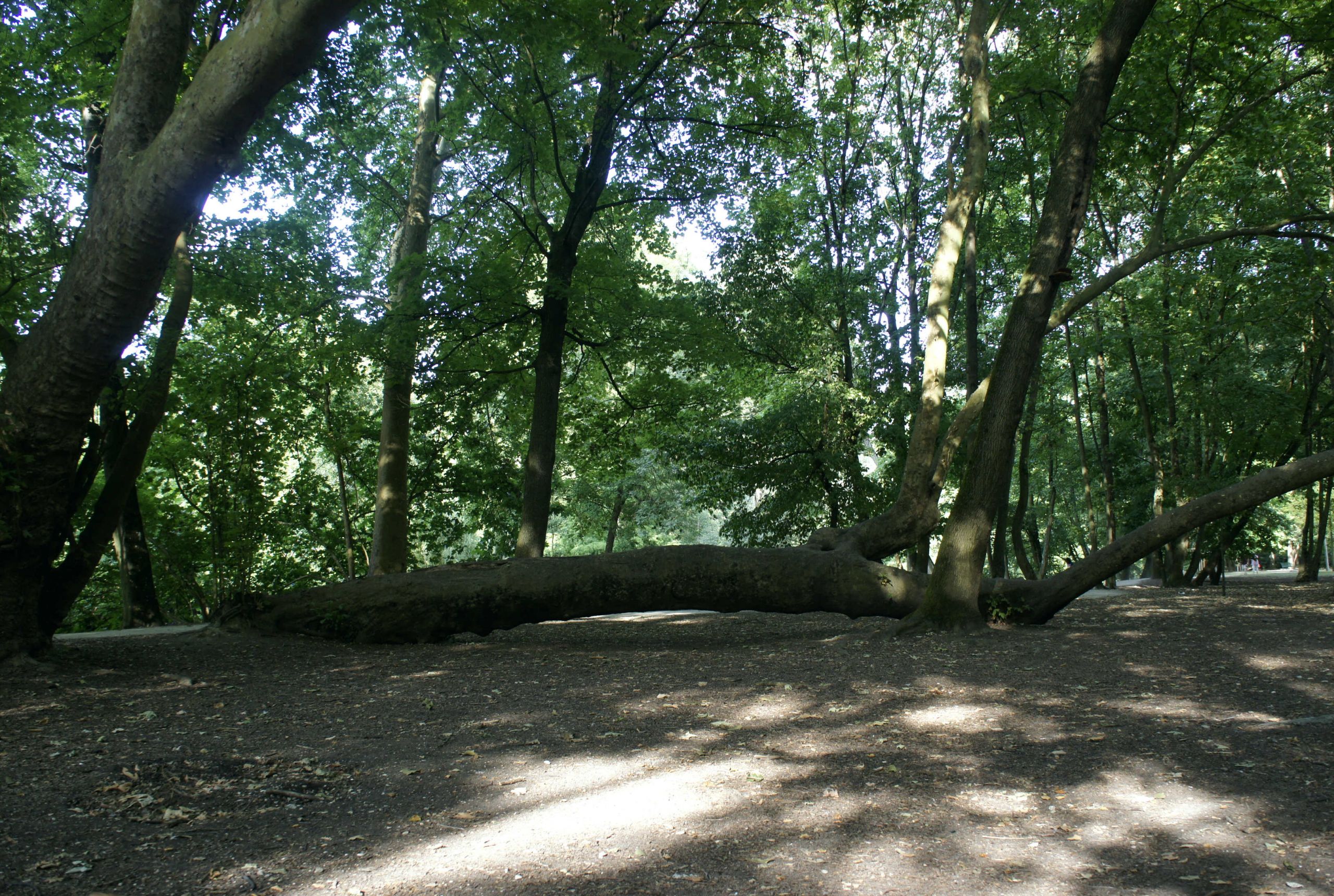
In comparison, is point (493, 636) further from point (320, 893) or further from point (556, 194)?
point (556, 194)

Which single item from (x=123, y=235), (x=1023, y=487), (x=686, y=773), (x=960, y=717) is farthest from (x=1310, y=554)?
(x=123, y=235)

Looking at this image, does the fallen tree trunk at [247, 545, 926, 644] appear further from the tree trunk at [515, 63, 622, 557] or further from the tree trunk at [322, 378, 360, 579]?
the tree trunk at [322, 378, 360, 579]

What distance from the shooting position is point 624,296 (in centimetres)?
1155

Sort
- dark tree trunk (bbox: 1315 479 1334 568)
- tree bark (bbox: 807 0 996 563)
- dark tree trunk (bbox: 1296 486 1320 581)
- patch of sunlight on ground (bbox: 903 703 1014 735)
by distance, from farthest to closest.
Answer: dark tree trunk (bbox: 1296 486 1320 581) < dark tree trunk (bbox: 1315 479 1334 568) < tree bark (bbox: 807 0 996 563) < patch of sunlight on ground (bbox: 903 703 1014 735)

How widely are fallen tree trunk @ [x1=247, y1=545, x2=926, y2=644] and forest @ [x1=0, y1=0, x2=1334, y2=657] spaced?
A: 0.04 meters

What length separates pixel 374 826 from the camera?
9.96 ft

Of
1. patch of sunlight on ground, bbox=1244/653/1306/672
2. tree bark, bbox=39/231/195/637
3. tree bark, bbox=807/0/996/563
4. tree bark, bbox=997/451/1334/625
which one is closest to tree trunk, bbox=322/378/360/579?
tree bark, bbox=39/231/195/637

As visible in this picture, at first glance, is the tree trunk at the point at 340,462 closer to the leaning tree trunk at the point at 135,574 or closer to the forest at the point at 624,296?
the forest at the point at 624,296

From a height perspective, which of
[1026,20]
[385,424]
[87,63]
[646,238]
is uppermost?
[1026,20]

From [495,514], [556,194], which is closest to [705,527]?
[495,514]

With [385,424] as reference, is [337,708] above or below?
below

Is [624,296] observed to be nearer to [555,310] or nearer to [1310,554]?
[555,310]

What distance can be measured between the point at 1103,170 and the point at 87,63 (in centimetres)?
1080

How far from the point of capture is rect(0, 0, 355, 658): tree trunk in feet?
16.6
